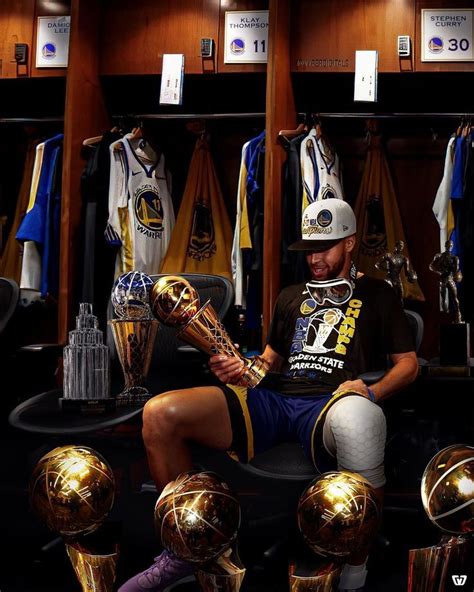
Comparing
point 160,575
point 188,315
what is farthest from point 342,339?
point 160,575

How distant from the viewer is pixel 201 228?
164 inches

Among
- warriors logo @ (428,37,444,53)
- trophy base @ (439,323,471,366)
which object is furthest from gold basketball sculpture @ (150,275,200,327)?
warriors logo @ (428,37,444,53)

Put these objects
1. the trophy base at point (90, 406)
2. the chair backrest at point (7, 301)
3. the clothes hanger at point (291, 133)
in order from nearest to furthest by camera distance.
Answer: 1. the trophy base at point (90, 406)
2. the chair backrest at point (7, 301)
3. the clothes hanger at point (291, 133)

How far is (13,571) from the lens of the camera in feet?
8.07

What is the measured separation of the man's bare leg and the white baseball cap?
0.64 metres

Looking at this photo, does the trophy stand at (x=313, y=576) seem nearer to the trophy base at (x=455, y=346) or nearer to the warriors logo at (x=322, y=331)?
the warriors logo at (x=322, y=331)

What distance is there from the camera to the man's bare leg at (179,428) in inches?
86.8

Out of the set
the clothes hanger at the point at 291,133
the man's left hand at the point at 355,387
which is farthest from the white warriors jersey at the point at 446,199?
the man's left hand at the point at 355,387

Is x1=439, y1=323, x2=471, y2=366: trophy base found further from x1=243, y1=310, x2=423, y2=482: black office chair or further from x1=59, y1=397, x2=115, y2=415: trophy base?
x1=59, y1=397, x2=115, y2=415: trophy base

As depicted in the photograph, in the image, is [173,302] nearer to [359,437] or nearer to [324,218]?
[359,437]

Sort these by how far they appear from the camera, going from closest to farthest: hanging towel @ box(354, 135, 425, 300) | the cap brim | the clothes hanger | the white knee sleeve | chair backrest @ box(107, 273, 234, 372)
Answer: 1. the white knee sleeve
2. the cap brim
3. chair backrest @ box(107, 273, 234, 372)
4. the clothes hanger
5. hanging towel @ box(354, 135, 425, 300)

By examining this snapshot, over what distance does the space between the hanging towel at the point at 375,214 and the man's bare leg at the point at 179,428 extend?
6.38 feet

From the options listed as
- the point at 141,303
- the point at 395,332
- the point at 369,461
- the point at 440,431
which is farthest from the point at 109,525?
the point at 440,431

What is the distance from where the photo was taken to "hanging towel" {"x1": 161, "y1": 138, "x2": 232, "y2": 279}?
13.5 ft
